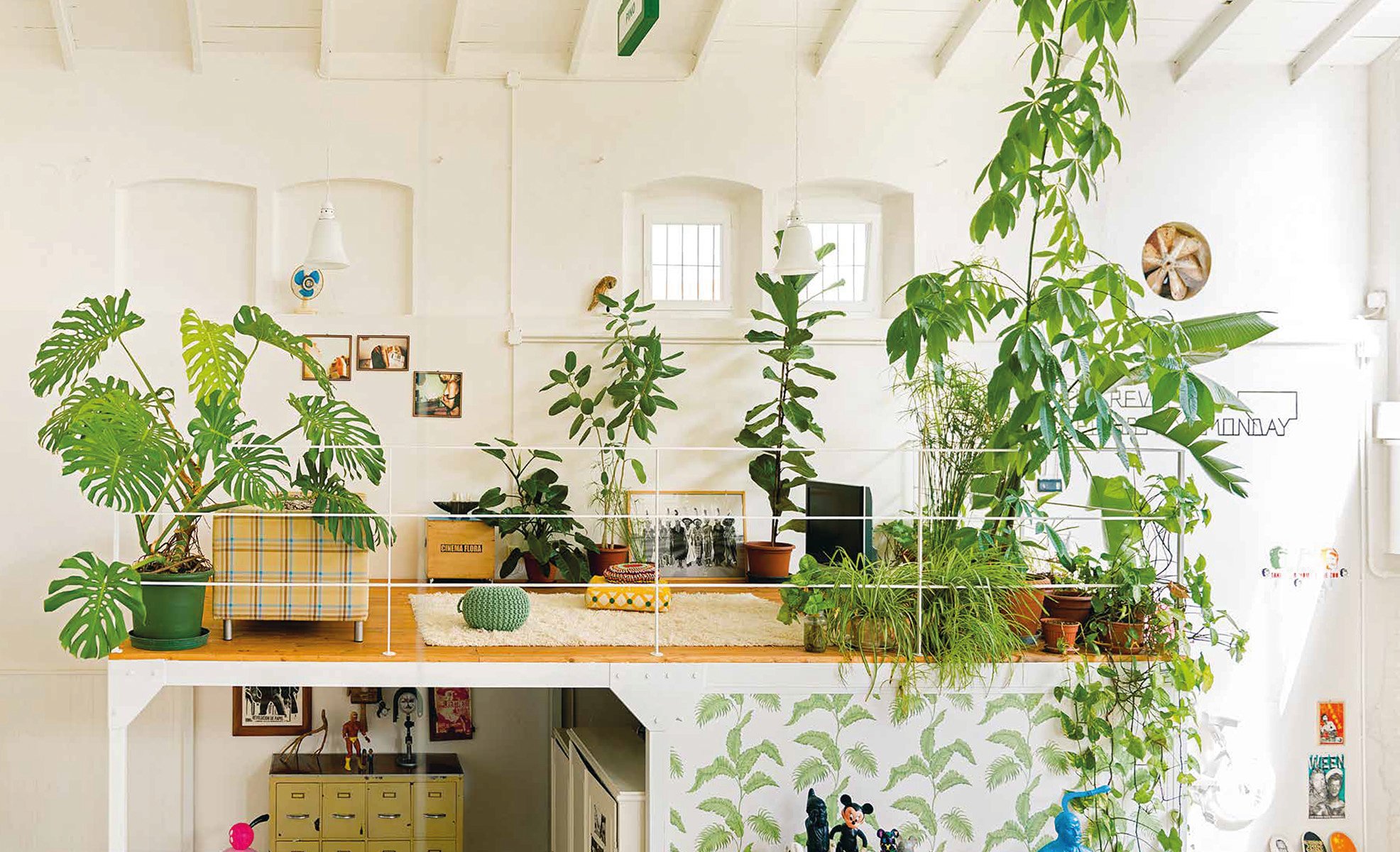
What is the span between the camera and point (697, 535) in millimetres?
6191

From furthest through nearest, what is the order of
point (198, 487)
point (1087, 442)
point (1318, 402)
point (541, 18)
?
point (1318, 402), point (541, 18), point (198, 487), point (1087, 442)

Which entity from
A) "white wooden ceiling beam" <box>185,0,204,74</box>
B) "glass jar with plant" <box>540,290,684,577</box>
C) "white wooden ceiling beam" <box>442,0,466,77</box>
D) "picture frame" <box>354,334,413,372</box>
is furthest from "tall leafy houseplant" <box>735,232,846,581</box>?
"white wooden ceiling beam" <box>185,0,204,74</box>

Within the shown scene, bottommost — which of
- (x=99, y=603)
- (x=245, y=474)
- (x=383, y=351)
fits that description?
(x=99, y=603)

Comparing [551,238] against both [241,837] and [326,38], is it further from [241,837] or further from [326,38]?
[241,837]

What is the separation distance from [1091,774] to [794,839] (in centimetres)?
110

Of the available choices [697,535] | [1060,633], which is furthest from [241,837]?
[1060,633]

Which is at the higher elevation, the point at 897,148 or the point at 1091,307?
the point at 897,148

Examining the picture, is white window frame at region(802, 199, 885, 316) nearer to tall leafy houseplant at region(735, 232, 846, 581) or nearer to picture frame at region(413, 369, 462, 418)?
tall leafy houseplant at region(735, 232, 846, 581)

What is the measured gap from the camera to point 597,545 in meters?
5.96

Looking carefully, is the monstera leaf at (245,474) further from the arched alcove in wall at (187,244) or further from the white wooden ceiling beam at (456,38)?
the white wooden ceiling beam at (456,38)

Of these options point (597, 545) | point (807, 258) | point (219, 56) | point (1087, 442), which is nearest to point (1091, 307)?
point (1087, 442)

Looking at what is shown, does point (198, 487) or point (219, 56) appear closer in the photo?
point (198, 487)

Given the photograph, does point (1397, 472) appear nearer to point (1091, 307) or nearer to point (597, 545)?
point (1091, 307)

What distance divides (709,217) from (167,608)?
3.54 meters
